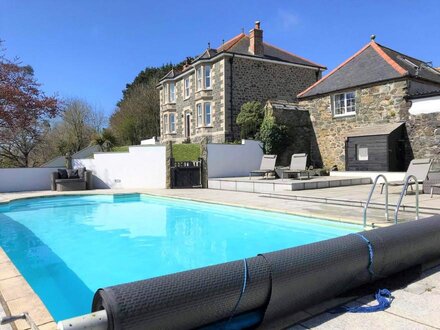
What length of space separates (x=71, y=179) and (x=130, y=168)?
2671 millimetres

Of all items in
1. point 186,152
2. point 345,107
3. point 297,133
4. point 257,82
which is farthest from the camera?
point 257,82

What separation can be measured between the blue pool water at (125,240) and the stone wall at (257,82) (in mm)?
12674

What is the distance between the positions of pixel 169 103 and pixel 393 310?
2904 cm

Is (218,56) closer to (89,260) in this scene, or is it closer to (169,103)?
(169,103)

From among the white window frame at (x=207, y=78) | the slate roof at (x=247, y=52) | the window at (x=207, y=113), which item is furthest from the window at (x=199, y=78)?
the window at (x=207, y=113)

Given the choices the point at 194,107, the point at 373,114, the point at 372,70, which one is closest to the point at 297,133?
the point at 373,114

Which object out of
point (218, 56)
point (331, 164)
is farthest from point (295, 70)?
point (331, 164)

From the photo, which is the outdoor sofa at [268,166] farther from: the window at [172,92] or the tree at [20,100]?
the window at [172,92]

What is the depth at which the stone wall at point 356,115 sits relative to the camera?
51.3 ft

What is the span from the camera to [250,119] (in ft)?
69.6

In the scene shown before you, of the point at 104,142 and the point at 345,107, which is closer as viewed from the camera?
the point at 345,107

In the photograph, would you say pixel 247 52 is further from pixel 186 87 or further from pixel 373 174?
pixel 373 174

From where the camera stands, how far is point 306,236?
7109mm

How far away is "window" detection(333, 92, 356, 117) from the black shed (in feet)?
5.05
